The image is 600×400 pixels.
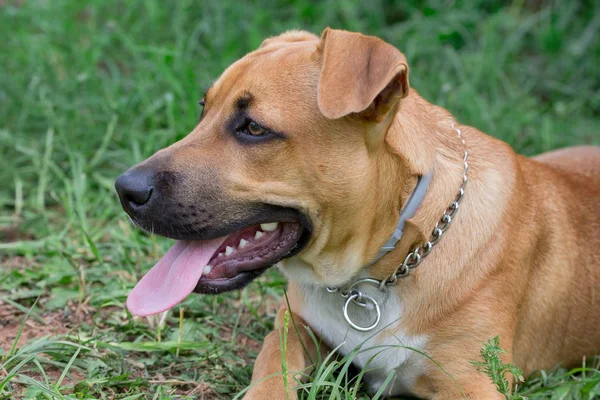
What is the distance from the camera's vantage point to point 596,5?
717 centimetres

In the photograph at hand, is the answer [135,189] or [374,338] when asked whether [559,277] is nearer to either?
[374,338]

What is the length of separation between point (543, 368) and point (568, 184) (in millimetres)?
907

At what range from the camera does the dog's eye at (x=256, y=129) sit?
319 cm

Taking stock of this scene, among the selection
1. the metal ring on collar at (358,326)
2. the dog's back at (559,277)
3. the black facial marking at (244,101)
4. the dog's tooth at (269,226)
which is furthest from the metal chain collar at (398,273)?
the black facial marking at (244,101)

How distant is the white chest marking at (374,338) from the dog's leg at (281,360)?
0.28ft

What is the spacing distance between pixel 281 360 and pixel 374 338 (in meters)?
0.50

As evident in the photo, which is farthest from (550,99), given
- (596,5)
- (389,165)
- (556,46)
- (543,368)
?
(389,165)

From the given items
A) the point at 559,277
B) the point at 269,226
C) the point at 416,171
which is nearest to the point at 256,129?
the point at 269,226

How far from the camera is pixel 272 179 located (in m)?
3.16

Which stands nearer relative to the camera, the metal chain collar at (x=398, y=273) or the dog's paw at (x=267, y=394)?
the dog's paw at (x=267, y=394)

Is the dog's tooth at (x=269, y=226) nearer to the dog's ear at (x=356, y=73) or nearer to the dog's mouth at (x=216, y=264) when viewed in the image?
the dog's mouth at (x=216, y=264)

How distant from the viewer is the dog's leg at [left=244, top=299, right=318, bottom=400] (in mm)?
3262

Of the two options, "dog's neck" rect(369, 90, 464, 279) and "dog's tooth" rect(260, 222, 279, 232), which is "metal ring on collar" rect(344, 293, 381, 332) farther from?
"dog's tooth" rect(260, 222, 279, 232)

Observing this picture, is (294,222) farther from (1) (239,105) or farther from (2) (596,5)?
(2) (596,5)
